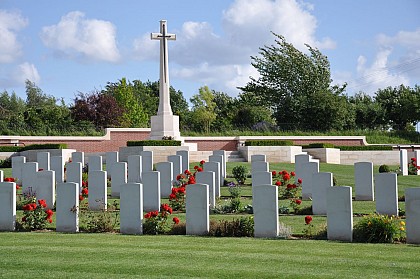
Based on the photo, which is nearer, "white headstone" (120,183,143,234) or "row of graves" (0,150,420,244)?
"row of graves" (0,150,420,244)

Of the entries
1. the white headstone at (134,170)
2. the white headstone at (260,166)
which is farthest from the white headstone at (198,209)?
the white headstone at (134,170)

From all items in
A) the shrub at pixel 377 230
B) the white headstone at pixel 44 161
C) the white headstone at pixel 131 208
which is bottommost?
the shrub at pixel 377 230

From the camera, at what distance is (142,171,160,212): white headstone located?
12.6 metres

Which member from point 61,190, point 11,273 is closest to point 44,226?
point 61,190

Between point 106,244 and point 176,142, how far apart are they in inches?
736

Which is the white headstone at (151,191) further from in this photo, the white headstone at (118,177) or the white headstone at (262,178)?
the white headstone at (118,177)

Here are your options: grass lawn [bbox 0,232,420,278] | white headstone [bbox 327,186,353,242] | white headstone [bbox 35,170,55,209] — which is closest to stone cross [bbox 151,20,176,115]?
white headstone [bbox 35,170,55,209]

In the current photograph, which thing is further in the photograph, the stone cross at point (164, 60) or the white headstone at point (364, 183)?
the stone cross at point (164, 60)

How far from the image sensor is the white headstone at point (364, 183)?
49.3 ft

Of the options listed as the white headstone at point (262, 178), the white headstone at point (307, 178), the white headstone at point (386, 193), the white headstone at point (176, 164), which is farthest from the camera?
the white headstone at point (176, 164)

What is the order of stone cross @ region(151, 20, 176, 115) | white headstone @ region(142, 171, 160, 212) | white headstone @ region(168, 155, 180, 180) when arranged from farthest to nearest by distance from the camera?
stone cross @ region(151, 20, 176, 115)
white headstone @ region(168, 155, 180, 180)
white headstone @ region(142, 171, 160, 212)

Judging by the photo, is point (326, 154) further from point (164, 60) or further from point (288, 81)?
point (288, 81)

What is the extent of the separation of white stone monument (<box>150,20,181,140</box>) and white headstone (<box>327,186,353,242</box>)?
2097 cm

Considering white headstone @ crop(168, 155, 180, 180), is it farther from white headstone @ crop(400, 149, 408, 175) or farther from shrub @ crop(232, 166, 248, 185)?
white headstone @ crop(400, 149, 408, 175)
